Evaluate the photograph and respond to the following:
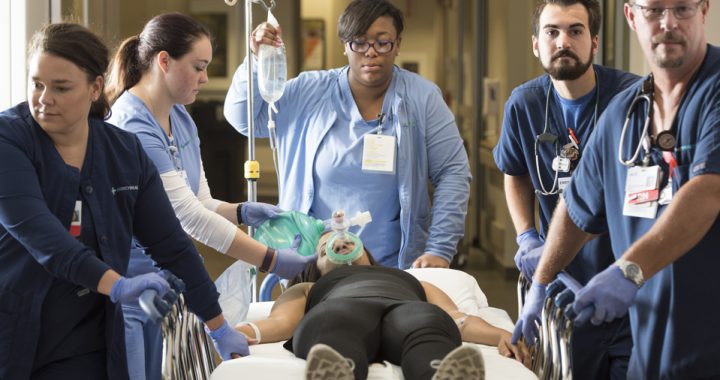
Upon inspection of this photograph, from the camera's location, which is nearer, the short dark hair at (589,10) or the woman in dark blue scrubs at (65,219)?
the woman in dark blue scrubs at (65,219)

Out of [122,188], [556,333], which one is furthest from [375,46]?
[556,333]

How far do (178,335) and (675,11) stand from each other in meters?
1.35

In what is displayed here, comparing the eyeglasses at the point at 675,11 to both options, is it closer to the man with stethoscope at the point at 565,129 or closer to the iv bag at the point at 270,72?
the man with stethoscope at the point at 565,129

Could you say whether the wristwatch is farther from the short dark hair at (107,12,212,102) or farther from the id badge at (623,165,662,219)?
the short dark hair at (107,12,212,102)

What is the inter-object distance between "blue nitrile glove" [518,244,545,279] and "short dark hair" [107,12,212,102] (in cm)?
119

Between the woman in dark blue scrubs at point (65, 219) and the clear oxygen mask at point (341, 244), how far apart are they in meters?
0.89

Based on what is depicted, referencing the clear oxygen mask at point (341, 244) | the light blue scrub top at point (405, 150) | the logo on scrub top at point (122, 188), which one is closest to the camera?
the logo on scrub top at point (122, 188)

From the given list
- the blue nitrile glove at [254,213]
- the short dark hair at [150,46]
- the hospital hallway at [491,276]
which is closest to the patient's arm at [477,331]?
the blue nitrile glove at [254,213]

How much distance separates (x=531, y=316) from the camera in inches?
107

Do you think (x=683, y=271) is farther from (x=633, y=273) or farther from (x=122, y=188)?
(x=122, y=188)

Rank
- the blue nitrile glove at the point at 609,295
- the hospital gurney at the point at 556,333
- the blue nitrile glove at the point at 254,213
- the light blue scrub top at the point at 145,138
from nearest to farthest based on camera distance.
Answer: the blue nitrile glove at the point at 609,295
the hospital gurney at the point at 556,333
the light blue scrub top at the point at 145,138
the blue nitrile glove at the point at 254,213

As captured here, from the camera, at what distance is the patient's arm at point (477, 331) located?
2793mm

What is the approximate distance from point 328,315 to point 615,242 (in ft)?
2.48

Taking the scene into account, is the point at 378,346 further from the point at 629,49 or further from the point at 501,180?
the point at 501,180
